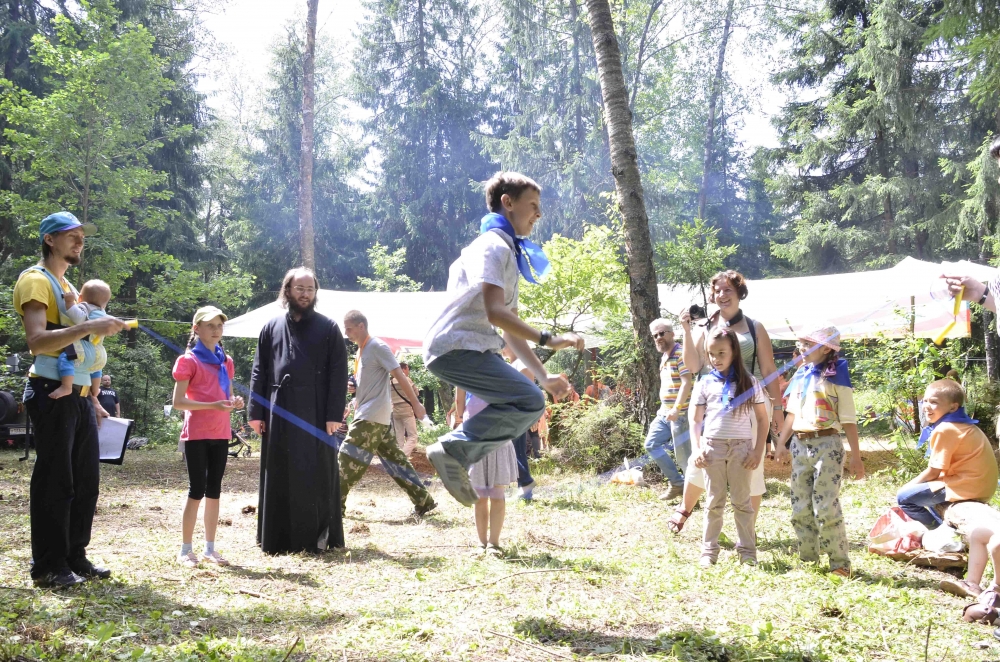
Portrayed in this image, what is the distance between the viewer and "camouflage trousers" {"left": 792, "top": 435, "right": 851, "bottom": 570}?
4699mm

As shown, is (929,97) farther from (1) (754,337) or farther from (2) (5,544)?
(2) (5,544)

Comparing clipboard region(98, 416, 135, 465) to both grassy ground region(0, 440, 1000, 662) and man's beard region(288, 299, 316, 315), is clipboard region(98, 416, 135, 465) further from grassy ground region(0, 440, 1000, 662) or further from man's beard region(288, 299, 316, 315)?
man's beard region(288, 299, 316, 315)

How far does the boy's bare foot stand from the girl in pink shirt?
0.86 m

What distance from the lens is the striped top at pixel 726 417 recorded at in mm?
4746

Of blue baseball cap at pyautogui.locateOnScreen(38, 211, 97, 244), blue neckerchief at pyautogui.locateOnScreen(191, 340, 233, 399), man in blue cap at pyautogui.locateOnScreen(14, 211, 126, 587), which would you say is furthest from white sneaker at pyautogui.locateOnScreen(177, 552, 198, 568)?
blue baseball cap at pyautogui.locateOnScreen(38, 211, 97, 244)

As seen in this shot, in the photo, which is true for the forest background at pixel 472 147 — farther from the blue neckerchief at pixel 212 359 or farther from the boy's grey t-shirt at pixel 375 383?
the blue neckerchief at pixel 212 359

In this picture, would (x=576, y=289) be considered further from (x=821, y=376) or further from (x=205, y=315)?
(x=205, y=315)

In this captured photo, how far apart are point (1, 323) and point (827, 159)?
2196cm

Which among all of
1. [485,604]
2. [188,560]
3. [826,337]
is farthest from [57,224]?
[826,337]

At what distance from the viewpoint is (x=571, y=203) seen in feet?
98.3

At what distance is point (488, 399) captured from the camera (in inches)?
148

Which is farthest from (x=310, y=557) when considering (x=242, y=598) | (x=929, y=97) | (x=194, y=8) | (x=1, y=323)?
(x=194, y=8)

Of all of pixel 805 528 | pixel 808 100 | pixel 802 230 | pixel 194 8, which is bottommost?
pixel 805 528

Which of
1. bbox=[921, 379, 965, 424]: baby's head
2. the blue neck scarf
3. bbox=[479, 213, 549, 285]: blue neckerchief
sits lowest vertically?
bbox=[921, 379, 965, 424]: baby's head
